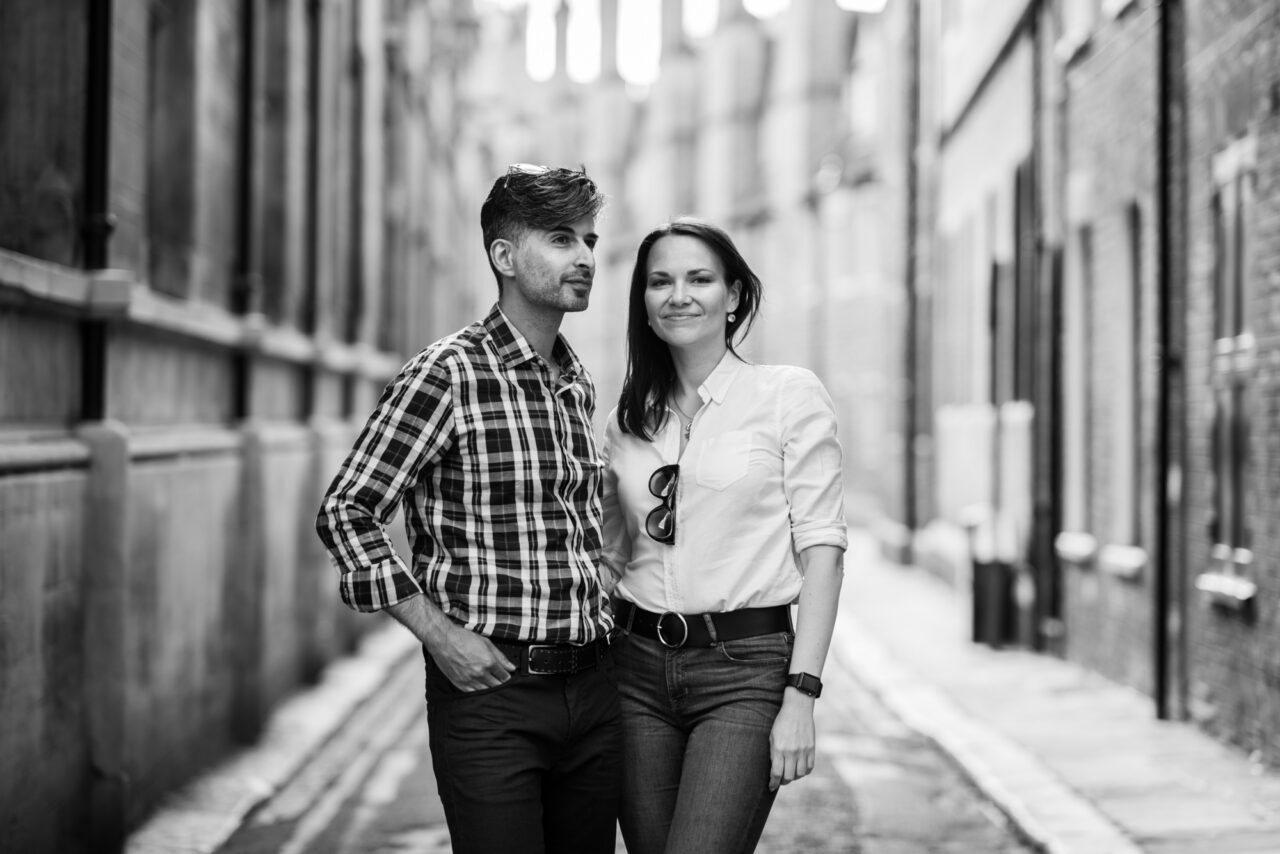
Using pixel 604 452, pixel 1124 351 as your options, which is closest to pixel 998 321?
pixel 1124 351

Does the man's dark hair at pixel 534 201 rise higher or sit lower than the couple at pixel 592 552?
higher

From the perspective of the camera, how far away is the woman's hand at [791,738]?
11.8 ft

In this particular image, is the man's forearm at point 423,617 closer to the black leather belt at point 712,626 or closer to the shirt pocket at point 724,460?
the black leather belt at point 712,626

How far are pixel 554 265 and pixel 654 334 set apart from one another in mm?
405

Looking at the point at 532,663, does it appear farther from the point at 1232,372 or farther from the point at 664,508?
the point at 1232,372

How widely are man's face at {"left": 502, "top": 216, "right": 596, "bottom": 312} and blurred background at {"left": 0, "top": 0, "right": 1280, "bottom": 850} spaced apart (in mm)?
228

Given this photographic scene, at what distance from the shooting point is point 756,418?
3.79 m

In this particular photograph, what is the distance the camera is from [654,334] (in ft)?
13.0

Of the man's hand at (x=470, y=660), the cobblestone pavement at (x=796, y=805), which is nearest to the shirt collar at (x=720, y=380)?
the man's hand at (x=470, y=660)

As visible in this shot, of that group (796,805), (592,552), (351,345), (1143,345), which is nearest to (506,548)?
(592,552)

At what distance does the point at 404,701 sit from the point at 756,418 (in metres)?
8.65

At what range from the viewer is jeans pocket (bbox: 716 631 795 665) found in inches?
144

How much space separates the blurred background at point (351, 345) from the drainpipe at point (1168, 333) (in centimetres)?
3

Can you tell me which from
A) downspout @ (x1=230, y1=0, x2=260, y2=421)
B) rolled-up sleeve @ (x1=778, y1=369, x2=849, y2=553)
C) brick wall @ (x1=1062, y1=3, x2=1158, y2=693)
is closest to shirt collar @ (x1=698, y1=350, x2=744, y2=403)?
rolled-up sleeve @ (x1=778, y1=369, x2=849, y2=553)
